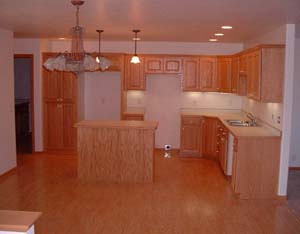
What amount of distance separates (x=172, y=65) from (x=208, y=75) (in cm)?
82

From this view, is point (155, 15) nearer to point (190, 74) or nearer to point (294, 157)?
point (190, 74)

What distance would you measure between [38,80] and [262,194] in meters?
5.27

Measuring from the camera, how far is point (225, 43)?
855 centimetres

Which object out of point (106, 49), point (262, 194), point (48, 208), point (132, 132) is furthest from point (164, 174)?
point (106, 49)

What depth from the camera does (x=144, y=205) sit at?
17.4 ft

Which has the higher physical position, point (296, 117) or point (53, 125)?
point (296, 117)

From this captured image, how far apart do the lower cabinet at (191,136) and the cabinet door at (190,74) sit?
738 millimetres

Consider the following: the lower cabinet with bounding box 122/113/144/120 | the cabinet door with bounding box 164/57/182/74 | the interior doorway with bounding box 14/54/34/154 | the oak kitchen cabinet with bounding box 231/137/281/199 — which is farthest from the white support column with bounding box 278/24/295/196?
the interior doorway with bounding box 14/54/34/154

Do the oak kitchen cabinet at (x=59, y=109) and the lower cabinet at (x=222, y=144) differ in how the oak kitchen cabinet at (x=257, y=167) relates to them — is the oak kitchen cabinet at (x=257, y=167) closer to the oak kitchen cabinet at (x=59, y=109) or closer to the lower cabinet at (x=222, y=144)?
the lower cabinet at (x=222, y=144)

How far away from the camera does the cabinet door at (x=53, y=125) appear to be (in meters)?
8.49

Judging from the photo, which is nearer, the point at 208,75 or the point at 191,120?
the point at 191,120

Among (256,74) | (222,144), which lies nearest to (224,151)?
(222,144)

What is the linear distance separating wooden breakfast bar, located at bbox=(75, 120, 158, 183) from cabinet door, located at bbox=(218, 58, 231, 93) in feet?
8.11

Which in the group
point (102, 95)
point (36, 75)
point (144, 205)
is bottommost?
point (144, 205)
